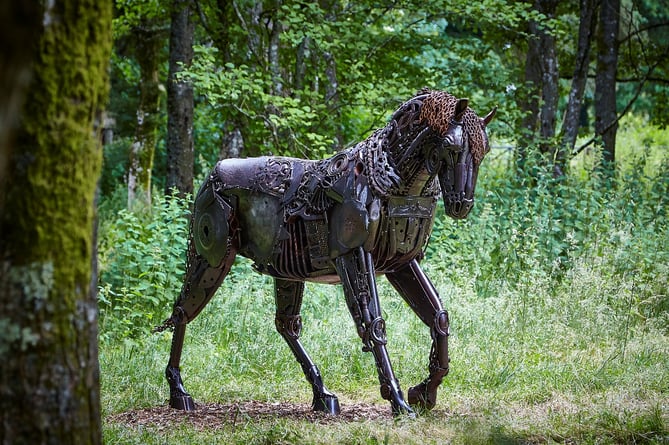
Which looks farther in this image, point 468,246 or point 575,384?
point 468,246

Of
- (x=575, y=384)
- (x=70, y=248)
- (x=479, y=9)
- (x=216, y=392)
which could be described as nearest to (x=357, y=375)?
(x=216, y=392)

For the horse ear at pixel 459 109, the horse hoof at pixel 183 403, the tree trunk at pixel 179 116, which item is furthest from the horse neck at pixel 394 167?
the tree trunk at pixel 179 116

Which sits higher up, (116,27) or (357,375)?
(116,27)

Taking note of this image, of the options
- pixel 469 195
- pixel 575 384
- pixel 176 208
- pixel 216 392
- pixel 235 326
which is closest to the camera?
pixel 469 195

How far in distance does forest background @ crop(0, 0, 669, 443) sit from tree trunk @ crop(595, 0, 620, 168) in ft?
0.10

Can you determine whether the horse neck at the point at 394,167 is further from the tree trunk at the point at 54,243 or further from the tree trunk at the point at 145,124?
the tree trunk at the point at 145,124

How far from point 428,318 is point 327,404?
38.5 inches

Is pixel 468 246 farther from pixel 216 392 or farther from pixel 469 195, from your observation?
pixel 469 195

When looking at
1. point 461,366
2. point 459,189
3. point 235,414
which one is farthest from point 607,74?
point 235,414

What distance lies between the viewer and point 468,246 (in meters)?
10.3

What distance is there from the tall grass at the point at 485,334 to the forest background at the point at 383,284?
0.08 feet

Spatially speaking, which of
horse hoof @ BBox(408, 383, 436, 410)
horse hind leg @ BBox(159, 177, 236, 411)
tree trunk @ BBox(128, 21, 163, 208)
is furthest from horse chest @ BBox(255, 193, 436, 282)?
tree trunk @ BBox(128, 21, 163, 208)

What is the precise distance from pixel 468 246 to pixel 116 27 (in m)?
7.90

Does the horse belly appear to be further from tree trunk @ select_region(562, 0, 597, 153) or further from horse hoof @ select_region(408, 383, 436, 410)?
tree trunk @ select_region(562, 0, 597, 153)
